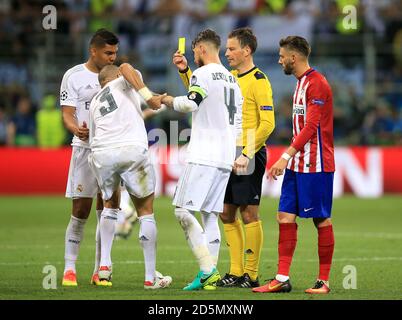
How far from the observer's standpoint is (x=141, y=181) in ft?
30.8

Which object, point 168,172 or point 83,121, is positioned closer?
point 83,121

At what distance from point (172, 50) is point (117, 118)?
1474 cm

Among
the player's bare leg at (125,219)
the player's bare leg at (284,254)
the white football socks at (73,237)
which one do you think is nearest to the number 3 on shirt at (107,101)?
the white football socks at (73,237)

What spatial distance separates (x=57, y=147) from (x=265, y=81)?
13.5 meters

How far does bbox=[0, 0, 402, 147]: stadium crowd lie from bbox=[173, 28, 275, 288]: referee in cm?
1298

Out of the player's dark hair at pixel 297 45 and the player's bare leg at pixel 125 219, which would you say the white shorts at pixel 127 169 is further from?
the player's bare leg at pixel 125 219

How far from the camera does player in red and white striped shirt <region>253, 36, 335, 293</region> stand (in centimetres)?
902

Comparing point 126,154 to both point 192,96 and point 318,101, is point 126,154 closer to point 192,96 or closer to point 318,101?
point 192,96

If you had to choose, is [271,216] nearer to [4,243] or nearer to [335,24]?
[4,243]

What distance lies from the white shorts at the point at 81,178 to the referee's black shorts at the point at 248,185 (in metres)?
1.33

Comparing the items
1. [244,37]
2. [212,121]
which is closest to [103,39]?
[244,37]

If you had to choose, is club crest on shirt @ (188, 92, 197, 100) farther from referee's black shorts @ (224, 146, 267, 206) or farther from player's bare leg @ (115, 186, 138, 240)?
player's bare leg @ (115, 186, 138, 240)
